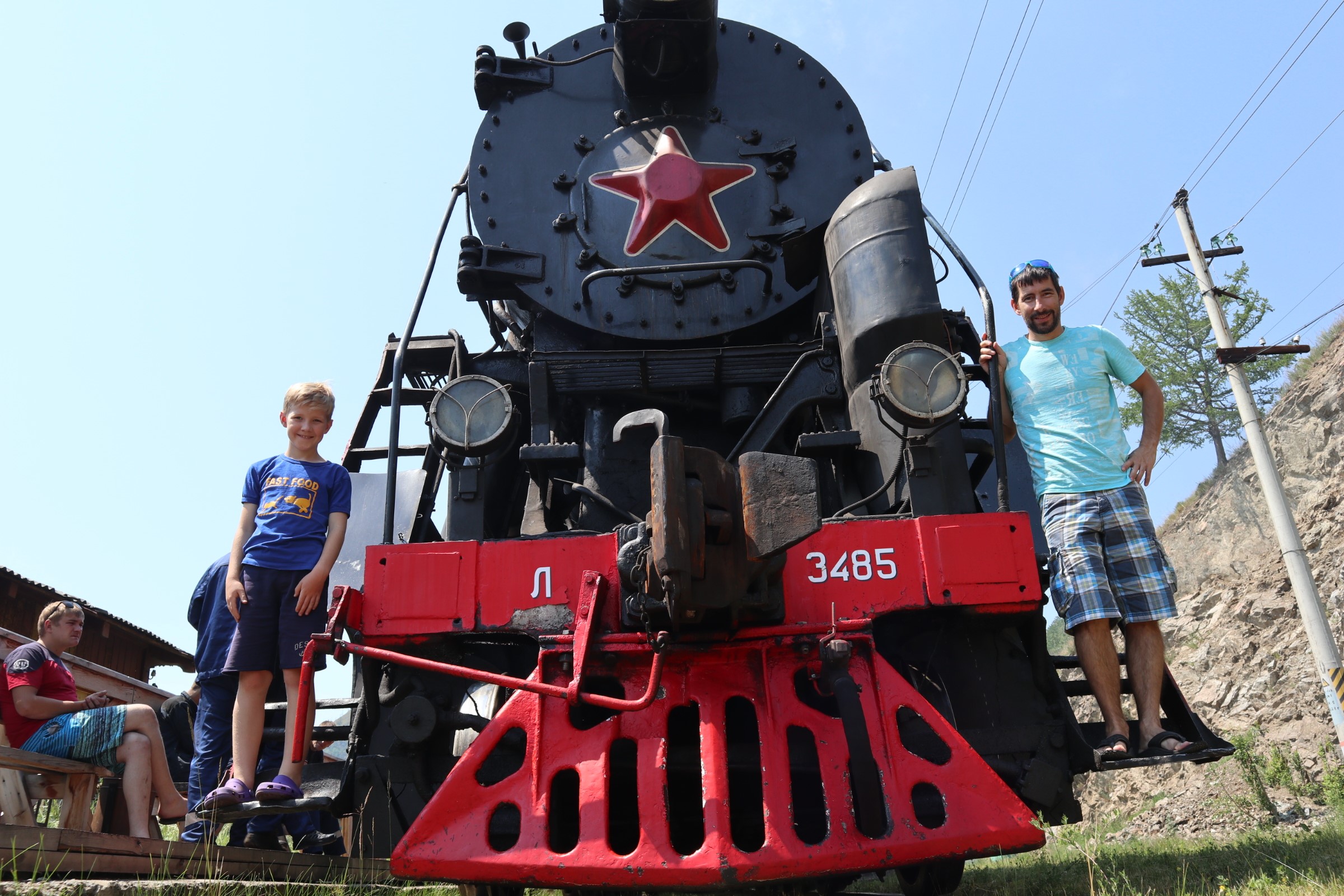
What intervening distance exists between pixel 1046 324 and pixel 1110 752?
1506mm

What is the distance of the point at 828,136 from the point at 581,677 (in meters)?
2.92

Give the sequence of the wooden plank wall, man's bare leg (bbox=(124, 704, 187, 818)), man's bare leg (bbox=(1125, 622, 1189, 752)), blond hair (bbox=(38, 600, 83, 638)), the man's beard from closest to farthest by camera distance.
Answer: man's bare leg (bbox=(1125, 622, 1189, 752))
the man's beard
man's bare leg (bbox=(124, 704, 187, 818))
blond hair (bbox=(38, 600, 83, 638))
the wooden plank wall

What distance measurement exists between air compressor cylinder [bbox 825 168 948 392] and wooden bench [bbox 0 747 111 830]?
122 inches

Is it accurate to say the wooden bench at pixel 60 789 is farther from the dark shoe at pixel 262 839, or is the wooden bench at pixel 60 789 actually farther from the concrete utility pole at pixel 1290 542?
the concrete utility pole at pixel 1290 542

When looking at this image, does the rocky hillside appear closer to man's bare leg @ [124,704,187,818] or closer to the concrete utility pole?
the concrete utility pole

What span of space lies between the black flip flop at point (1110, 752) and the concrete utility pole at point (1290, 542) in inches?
328

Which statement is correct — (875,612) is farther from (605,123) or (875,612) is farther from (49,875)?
(605,123)

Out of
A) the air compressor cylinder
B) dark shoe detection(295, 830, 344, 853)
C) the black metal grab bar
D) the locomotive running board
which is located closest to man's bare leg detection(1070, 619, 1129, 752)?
the locomotive running board

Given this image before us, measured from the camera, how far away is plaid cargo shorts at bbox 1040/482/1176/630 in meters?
2.87

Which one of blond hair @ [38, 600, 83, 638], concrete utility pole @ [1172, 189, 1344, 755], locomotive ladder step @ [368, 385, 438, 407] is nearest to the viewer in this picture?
blond hair @ [38, 600, 83, 638]

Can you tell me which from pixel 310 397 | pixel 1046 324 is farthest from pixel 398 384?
pixel 1046 324

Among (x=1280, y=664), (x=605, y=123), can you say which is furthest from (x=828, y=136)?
(x=1280, y=664)

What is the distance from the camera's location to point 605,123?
437cm

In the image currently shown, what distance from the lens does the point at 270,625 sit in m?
3.05
